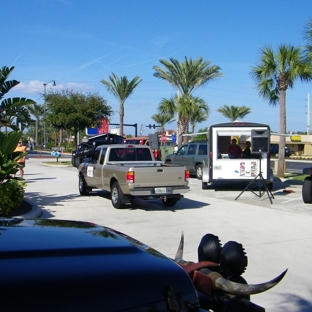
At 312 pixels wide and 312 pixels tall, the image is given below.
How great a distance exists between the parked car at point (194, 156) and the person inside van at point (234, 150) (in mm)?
3717

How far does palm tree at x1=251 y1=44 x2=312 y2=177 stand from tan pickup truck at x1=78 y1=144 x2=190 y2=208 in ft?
33.5

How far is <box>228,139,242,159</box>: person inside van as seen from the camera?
17375 mm

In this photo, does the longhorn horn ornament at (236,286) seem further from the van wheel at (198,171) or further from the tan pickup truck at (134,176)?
the van wheel at (198,171)

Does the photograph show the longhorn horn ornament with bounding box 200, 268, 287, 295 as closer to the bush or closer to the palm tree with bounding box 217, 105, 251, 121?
the bush

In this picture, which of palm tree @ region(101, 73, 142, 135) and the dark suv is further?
palm tree @ region(101, 73, 142, 135)

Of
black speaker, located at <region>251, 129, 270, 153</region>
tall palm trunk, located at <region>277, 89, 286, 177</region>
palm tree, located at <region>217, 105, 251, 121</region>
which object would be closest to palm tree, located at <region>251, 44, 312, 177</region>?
tall palm trunk, located at <region>277, 89, 286, 177</region>

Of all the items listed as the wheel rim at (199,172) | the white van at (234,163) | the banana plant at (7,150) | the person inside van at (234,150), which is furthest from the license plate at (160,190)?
→ the wheel rim at (199,172)

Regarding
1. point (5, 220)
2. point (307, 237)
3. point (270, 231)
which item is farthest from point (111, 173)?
point (5, 220)

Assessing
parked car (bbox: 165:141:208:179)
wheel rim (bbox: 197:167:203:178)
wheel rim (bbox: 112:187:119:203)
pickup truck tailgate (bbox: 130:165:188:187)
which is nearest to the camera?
pickup truck tailgate (bbox: 130:165:188:187)

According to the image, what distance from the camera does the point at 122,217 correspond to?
11.4 m

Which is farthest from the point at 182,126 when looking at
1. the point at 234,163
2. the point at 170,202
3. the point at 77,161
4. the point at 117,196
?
the point at 117,196

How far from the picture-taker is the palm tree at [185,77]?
1278 inches

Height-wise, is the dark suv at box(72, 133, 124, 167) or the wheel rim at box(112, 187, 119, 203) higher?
the dark suv at box(72, 133, 124, 167)

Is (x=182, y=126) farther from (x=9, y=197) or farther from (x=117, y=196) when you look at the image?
(x=9, y=197)
